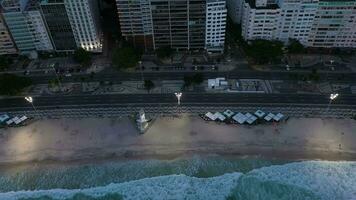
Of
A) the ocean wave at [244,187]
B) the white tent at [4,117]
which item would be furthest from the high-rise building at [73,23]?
the ocean wave at [244,187]

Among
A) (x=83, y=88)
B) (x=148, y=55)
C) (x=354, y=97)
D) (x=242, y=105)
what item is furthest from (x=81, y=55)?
(x=354, y=97)

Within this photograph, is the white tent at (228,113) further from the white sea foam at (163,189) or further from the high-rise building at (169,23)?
the high-rise building at (169,23)

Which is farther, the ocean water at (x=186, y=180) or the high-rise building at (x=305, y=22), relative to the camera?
the high-rise building at (x=305, y=22)

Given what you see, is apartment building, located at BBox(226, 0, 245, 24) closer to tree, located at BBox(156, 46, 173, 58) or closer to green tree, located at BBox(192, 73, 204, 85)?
tree, located at BBox(156, 46, 173, 58)

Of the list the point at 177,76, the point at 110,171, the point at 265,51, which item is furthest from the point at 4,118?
the point at 265,51

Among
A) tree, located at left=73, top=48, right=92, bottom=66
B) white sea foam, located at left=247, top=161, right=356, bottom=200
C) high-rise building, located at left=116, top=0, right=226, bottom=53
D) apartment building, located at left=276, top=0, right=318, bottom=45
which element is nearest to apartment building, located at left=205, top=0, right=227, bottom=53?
high-rise building, located at left=116, top=0, right=226, bottom=53

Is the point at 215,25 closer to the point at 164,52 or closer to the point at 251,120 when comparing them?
the point at 164,52

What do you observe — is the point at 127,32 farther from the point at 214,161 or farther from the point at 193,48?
the point at 214,161
